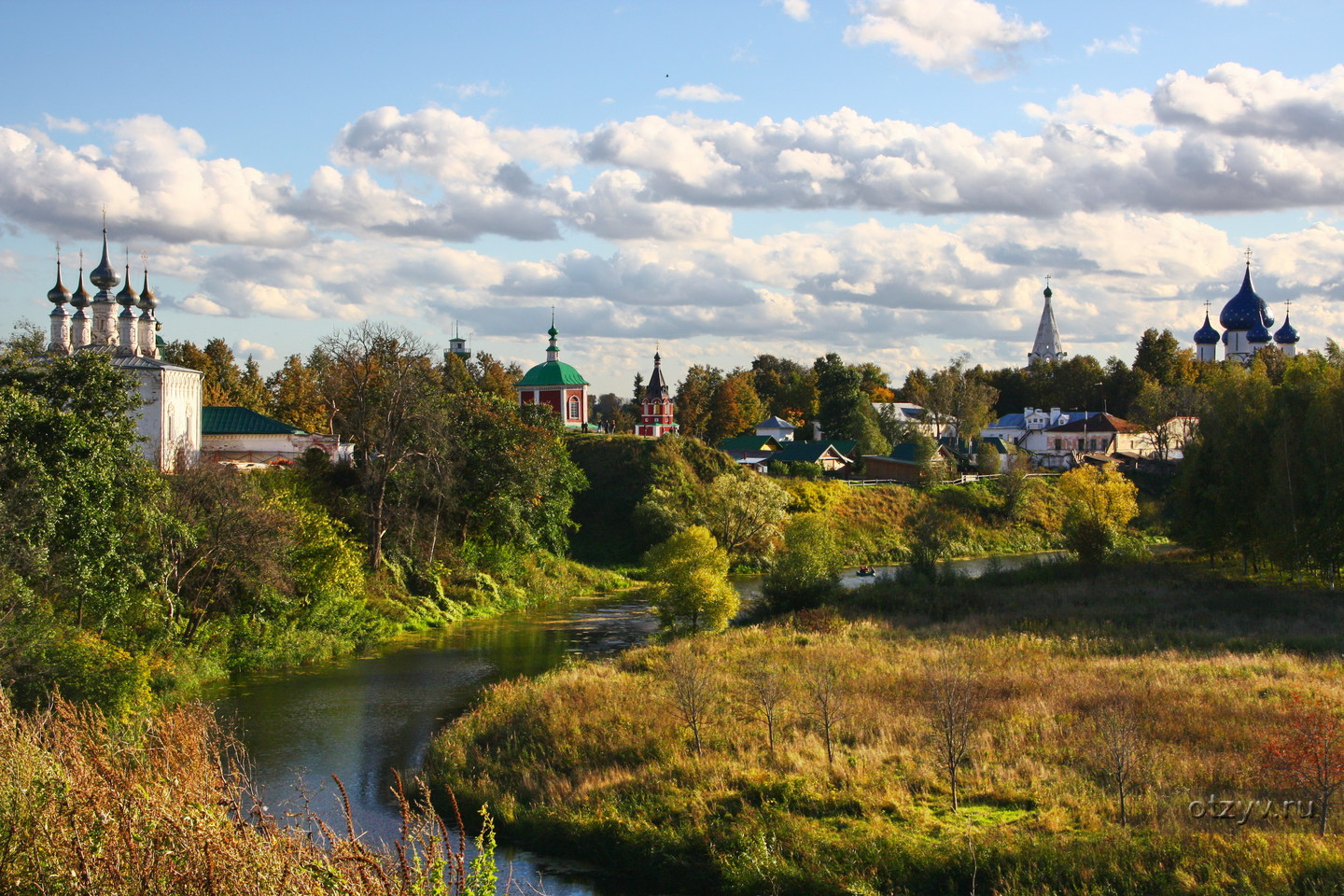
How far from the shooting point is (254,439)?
1655 inches

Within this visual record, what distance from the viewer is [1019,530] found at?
65750mm

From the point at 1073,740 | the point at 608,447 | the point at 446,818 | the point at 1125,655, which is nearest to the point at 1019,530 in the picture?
the point at 608,447

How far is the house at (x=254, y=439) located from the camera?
137 ft

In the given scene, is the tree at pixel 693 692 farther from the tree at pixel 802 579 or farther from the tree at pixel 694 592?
the tree at pixel 802 579

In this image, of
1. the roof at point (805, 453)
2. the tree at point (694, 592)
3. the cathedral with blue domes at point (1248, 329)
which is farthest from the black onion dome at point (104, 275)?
the cathedral with blue domes at point (1248, 329)

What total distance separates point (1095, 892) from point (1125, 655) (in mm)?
14827

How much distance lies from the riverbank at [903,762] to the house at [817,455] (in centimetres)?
4747

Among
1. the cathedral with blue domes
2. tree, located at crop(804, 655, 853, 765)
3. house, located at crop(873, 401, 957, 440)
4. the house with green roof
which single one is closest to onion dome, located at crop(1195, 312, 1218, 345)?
the cathedral with blue domes

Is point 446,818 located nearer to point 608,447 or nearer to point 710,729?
point 710,729

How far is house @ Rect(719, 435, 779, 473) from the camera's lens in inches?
3196

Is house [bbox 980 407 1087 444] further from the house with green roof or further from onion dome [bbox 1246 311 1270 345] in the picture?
the house with green roof

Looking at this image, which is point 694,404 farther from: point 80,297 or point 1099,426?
point 80,297

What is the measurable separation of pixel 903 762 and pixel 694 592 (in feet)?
47.4

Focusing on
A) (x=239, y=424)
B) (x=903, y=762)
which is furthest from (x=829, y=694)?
(x=239, y=424)
